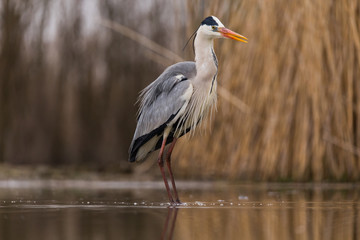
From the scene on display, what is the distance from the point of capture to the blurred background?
30.3 ft

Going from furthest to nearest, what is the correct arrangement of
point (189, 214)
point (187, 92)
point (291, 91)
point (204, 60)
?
point (291, 91)
point (204, 60)
point (187, 92)
point (189, 214)

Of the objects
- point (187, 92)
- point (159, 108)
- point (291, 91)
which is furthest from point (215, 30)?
point (291, 91)

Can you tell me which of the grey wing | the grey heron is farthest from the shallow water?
the grey heron

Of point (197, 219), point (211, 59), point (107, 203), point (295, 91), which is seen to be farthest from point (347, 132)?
point (197, 219)

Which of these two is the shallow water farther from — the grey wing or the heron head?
the heron head

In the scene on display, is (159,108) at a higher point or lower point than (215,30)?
lower

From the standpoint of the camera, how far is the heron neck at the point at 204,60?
7285mm

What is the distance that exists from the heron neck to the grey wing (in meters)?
0.14

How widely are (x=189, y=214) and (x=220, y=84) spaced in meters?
4.64

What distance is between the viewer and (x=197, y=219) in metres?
5.04

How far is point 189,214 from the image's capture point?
547cm

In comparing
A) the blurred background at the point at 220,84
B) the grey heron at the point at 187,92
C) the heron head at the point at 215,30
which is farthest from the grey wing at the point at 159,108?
the blurred background at the point at 220,84

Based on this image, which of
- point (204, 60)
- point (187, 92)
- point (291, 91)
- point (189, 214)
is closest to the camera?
point (189, 214)

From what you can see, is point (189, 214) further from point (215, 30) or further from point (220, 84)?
point (220, 84)
